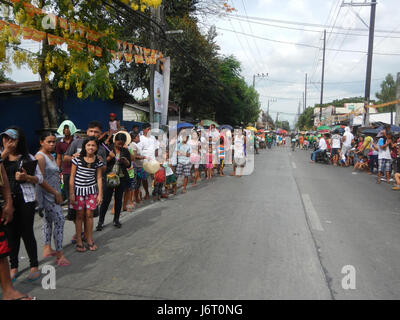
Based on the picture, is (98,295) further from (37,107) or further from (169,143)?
(37,107)

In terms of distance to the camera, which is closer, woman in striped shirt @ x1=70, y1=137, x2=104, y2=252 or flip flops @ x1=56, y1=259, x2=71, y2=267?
flip flops @ x1=56, y1=259, x2=71, y2=267

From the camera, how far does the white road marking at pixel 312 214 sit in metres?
5.84

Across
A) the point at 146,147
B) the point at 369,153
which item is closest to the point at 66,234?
the point at 146,147

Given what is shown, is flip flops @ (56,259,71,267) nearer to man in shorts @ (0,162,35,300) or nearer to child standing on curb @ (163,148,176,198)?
man in shorts @ (0,162,35,300)

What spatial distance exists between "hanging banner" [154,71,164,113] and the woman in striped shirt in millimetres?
7028

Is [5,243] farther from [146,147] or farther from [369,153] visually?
[369,153]

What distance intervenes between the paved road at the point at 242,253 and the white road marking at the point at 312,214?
0.07ft

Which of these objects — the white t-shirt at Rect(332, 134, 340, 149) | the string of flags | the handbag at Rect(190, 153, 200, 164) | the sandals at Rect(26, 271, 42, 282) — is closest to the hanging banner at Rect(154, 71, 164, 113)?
the handbag at Rect(190, 153, 200, 164)

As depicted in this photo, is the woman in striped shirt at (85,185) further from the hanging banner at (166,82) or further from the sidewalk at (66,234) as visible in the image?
the hanging banner at (166,82)

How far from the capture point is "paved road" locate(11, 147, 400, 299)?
136 inches

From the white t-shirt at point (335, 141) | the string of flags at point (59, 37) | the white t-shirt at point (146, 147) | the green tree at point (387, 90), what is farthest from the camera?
the green tree at point (387, 90)

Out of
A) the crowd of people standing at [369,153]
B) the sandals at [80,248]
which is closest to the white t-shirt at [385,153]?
the crowd of people standing at [369,153]

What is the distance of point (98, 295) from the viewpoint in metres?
3.35
